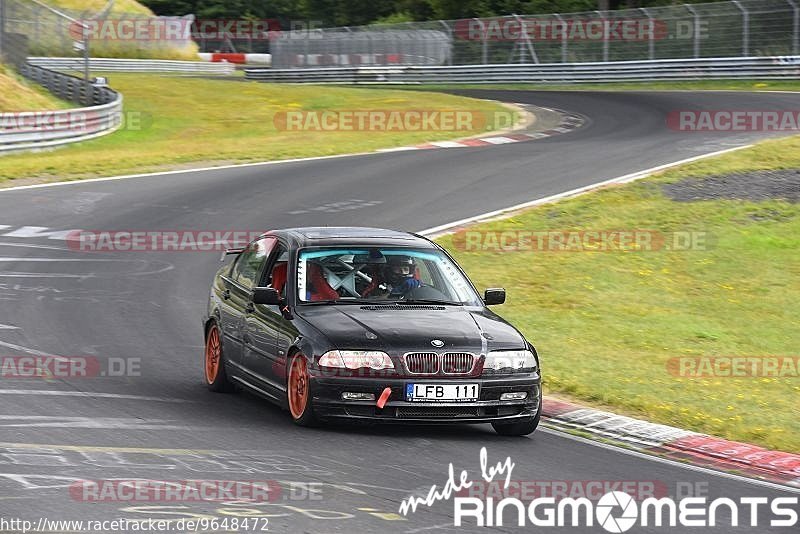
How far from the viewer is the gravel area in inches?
907

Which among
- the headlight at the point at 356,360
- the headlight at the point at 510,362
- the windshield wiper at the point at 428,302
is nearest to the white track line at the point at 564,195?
the windshield wiper at the point at 428,302

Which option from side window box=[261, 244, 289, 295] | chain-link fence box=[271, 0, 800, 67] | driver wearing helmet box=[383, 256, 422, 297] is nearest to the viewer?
driver wearing helmet box=[383, 256, 422, 297]

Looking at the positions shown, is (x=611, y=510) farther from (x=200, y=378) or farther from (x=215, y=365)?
(x=200, y=378)

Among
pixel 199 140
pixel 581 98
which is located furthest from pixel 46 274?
pixel 581 98

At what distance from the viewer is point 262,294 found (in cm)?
995

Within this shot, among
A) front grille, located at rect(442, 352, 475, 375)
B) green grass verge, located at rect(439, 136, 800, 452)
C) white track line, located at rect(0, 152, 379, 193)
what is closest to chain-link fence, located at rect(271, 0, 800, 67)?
white track line, located at rect(0, 152, 379, 193)

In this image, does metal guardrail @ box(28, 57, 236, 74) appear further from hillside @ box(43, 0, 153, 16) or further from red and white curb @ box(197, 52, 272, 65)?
red and white curb @ box(197, 52, 272, 65)

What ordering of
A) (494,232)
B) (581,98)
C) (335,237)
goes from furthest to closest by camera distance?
(581,98) < (494,232) < (335,237)

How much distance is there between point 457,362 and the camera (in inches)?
366

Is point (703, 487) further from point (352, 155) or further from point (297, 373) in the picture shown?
point (352, 155)

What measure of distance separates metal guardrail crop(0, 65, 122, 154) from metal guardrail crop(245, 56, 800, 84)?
15701mm

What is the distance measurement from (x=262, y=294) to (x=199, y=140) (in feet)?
86.8

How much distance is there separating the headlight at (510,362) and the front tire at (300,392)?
4.03 ft

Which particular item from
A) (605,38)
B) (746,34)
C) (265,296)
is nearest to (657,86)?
(746,34)
